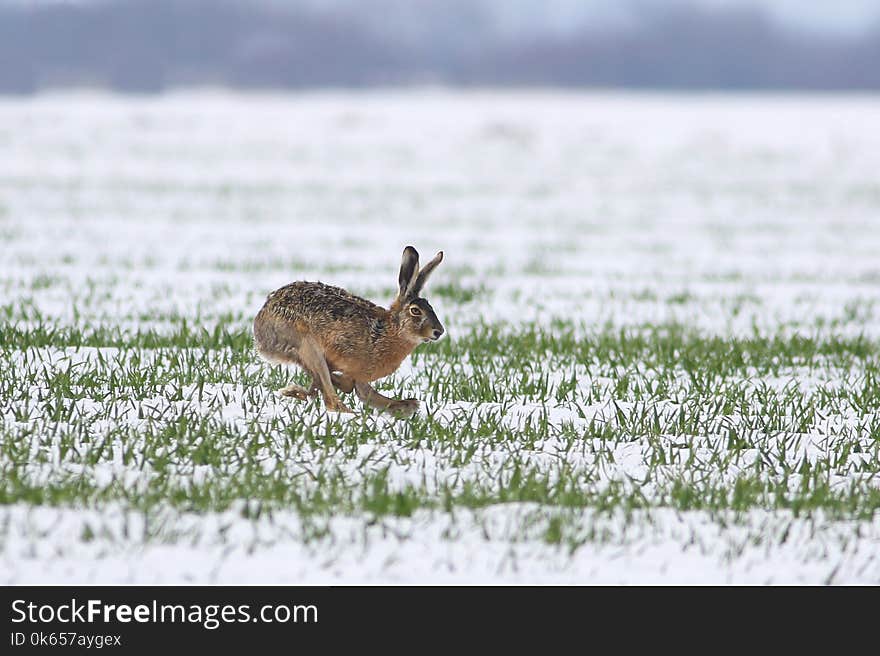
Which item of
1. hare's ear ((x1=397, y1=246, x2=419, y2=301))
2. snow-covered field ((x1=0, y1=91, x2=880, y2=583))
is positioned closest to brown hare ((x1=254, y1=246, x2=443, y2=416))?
hare's ear ((x1=397, y1=246, x2=419, y2=301))

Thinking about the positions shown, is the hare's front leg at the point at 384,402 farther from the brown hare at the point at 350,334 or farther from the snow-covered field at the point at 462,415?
the snow-covered field at the point at 462,415

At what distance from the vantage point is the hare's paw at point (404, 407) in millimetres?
6461

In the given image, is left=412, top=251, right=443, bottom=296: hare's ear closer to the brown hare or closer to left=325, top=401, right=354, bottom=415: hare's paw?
Result: the brown hare

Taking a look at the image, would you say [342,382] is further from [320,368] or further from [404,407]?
[404,407]

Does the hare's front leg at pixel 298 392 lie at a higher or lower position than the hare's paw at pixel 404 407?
higher

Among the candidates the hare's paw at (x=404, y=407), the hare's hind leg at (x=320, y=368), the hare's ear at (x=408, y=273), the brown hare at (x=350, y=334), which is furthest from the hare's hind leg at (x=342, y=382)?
the hare's ear at (x=408, y=273)

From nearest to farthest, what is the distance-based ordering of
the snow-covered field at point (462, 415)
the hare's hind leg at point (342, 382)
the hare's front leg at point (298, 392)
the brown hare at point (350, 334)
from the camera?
the snow-covered field at point (462, 415) → the brown hare at point (350, 334) → the hare's hind leg at point (342, 382) → the hare's front leg at point (298, 392)

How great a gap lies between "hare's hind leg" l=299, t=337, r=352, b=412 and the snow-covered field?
0.50 ft

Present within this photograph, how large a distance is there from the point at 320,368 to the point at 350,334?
0.27 m

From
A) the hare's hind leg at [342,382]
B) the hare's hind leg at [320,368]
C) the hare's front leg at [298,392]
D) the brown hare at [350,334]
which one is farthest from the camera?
the hare's front leg at [298,392]

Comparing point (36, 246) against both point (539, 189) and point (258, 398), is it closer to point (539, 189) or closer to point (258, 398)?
point (258, 398)

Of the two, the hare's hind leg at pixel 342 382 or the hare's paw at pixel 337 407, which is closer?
the hare's paw at pixel 337 407

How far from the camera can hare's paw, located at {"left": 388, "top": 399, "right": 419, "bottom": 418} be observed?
21.2 ft
